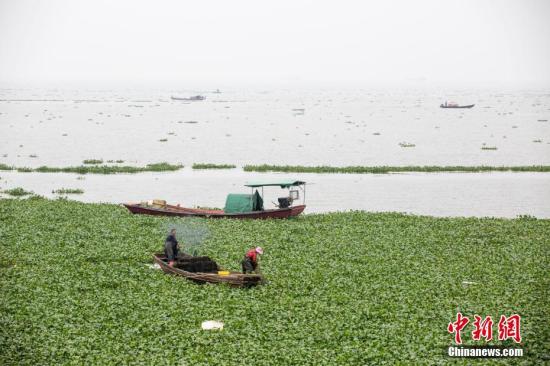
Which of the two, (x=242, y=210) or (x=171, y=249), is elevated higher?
(x=171, y=249)

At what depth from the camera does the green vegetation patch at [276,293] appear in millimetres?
19094

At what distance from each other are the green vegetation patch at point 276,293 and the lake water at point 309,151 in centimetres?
1366

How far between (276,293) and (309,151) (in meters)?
62.1

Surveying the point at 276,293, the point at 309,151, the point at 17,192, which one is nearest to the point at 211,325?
the point at 276,293

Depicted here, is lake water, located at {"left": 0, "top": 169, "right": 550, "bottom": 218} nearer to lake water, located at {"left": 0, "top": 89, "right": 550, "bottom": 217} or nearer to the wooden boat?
lake water, located at {"left": 0, "top": 89, "right": 550, "bottom": 217}

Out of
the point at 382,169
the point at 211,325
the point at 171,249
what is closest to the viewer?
the point at 211,325

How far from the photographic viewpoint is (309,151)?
281ft

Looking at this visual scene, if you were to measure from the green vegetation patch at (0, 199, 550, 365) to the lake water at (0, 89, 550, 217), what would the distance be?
1366cm

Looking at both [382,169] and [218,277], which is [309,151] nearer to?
[382,169]

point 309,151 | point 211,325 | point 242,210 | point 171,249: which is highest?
point 171,249

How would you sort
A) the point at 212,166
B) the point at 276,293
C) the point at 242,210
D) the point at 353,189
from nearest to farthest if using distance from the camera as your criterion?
the point at 276,293
the point at 242,210
the point at 353,189
the point at 212,166

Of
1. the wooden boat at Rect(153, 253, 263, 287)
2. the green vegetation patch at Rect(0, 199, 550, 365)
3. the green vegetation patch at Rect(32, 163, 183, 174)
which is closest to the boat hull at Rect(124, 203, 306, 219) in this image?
the green vegetation patch at Rect(0, 199, 550, 365)

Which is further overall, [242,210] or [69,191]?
[69,191]

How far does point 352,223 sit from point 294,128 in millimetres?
84602
